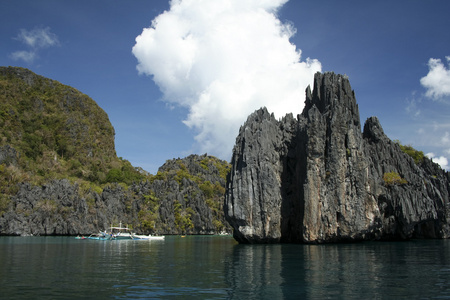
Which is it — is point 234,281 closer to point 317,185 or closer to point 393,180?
point 317,185

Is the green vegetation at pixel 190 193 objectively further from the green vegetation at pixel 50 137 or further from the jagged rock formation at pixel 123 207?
the green vegetation at pixel 50 137

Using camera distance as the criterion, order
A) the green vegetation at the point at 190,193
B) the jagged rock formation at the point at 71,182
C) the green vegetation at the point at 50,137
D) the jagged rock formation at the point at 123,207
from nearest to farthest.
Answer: the jagged rock formation at the point at 123,207, the jagged rock formation at the point at 71,182, the green vegetation at the point at 50,137, the green vegetation at the point at 190,193

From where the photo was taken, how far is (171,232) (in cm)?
15425

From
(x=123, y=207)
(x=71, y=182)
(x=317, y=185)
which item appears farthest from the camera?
(x=71, y=182)

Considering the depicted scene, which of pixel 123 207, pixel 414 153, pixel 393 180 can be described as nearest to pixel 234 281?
pixel 393 180

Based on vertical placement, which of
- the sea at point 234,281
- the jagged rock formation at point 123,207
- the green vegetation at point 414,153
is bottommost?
the sea at point 234,281

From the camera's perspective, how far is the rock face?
6244cm

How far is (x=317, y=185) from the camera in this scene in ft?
205

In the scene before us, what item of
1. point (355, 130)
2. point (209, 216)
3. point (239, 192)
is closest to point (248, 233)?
point (239, 192)

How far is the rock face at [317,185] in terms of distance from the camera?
62.4 meters

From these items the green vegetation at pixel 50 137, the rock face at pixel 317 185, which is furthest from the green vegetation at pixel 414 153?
the green vegetation at pixel 50 137

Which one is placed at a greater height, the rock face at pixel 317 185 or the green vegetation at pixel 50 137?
the green vegetation at pixel 50 137

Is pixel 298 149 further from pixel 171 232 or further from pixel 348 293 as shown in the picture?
pixel 171 232

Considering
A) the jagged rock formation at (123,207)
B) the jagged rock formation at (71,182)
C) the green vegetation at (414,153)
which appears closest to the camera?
the green vegetation at (414,153)
